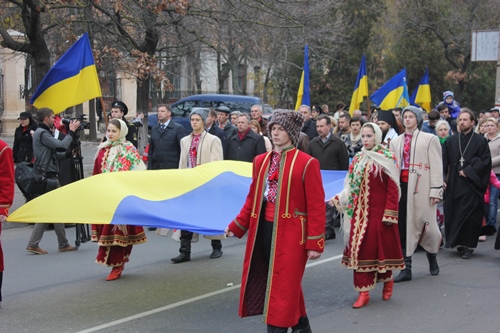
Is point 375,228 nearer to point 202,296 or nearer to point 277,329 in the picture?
point 202,296

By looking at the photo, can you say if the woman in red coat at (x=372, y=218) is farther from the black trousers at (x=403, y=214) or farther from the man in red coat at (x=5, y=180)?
the man in red coat at (x=5, y=180)

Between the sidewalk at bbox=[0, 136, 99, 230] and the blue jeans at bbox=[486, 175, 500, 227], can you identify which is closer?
the blue jeans at bbox=[486, 175, 500, 227]

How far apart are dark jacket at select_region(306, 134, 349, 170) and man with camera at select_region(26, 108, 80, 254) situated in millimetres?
3576

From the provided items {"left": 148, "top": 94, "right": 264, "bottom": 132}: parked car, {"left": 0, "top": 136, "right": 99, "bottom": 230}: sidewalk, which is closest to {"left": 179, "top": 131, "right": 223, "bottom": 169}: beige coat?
{"left": 0, "top": 136, "right": 99, "bottom": 230}: sidewalk

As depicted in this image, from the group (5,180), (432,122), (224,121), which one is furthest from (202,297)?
(432,122)

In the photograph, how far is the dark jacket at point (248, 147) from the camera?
11.7 metres

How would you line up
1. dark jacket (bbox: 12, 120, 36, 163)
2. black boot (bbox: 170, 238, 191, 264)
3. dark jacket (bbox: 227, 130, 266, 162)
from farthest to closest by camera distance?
dark jacket (bbox: 12, 120, 36, 163) → dark jacket (bbox: 227, 130, 266, 162) → black boot (bbox: 170, 238, 191, 264)

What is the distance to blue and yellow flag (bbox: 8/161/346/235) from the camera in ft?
22.4

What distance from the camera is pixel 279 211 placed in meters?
5.71

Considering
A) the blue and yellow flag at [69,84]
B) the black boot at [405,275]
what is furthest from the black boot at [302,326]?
the blue and yellow flag at [69,84]

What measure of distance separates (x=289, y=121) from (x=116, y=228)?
332 centimetres

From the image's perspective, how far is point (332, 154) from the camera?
437 inches

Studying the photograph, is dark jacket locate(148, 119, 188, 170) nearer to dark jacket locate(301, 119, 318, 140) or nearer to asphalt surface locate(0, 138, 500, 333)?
asphalt surface locate(0, 138, 500, 333)

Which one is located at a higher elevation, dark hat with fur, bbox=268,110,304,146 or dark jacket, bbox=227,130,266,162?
dark hat with fur, bbox=268,110,304,146
